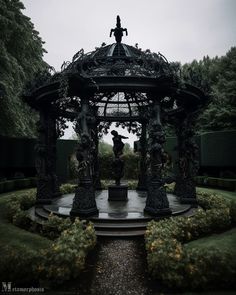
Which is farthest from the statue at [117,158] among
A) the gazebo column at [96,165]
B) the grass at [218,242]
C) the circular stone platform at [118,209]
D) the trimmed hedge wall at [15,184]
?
the trimmed hedge wall at [15,184]

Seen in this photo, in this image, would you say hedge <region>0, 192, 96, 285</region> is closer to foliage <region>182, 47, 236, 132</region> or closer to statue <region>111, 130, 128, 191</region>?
statue <region>111, 130, 128, 191</region>

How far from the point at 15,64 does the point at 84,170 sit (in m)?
15.4

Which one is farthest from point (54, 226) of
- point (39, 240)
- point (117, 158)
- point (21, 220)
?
point (117, 158)

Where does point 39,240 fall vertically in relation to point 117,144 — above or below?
below

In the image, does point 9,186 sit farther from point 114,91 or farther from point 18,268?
point 18,268

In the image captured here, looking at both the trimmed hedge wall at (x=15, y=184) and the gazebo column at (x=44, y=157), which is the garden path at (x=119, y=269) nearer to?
A: the gazebo column at (x=44, y=157)

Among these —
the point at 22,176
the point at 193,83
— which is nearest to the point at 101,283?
the point at 193,83

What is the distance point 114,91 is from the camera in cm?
1066

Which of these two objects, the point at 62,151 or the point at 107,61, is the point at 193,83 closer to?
the point at 107,61

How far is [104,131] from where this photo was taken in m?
18.9

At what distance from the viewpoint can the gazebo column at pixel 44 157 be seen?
12.3 metres

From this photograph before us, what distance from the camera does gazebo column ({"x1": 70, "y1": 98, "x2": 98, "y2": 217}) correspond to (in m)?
9.41

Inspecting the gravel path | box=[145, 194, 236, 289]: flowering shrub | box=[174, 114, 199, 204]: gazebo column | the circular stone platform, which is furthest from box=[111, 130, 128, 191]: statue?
box=[145, 194, 236, 289]: flowering shrub

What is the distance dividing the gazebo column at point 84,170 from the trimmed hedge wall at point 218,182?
1356cm
